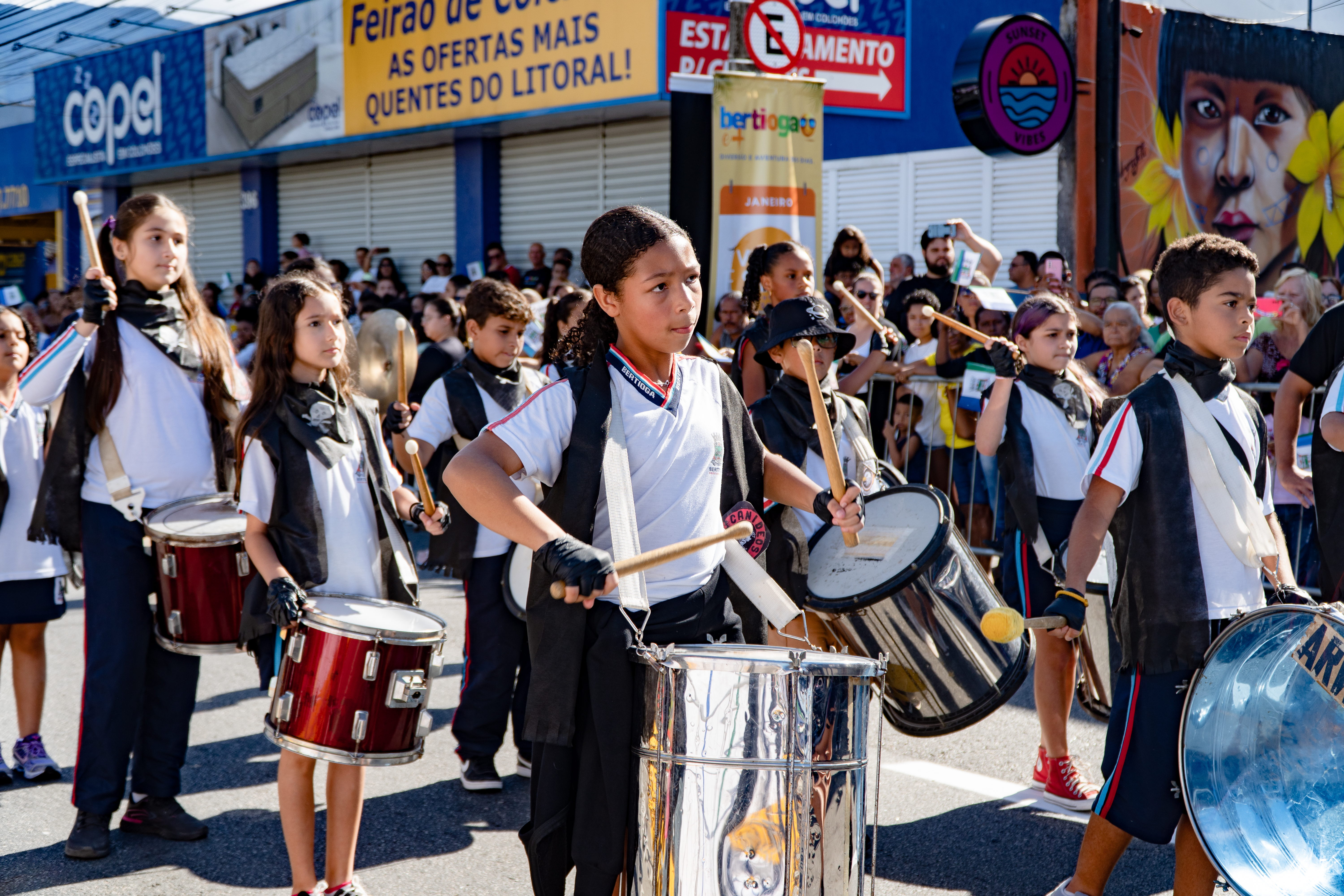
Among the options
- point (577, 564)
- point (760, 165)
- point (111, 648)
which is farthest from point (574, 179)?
point (577, 564)

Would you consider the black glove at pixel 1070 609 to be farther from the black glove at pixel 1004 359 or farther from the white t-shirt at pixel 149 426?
the white t-shirt at pixel 149 426

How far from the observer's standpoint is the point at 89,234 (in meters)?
4.31

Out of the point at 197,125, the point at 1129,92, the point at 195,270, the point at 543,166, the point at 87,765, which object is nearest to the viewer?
the point at 87,765

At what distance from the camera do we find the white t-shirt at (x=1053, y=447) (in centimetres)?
493

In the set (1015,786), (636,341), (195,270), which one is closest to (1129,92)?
(1015,786)

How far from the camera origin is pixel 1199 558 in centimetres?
344

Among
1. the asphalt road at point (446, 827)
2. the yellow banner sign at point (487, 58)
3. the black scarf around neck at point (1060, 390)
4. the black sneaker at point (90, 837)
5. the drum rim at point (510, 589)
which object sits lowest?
the asphalt road at point (446, 827)

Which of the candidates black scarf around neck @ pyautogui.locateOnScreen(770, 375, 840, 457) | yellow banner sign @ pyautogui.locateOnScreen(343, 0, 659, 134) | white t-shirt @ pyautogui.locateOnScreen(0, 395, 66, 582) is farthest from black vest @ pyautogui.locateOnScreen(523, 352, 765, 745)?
yellow banner sign @ pyautogui.locateOnScreen(343, 0, 659, 134)

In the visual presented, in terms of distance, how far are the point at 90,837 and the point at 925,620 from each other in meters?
2.83

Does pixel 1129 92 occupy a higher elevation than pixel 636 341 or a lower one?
higher

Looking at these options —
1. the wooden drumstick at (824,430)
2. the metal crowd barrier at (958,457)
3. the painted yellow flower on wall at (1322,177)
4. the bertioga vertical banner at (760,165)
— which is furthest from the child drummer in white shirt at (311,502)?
the painted yellow flower on wall at (1322,177)

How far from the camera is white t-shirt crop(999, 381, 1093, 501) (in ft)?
16.2

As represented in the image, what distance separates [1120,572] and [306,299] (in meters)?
2.46

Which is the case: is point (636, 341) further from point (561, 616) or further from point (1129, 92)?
point (1129, 92)
